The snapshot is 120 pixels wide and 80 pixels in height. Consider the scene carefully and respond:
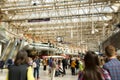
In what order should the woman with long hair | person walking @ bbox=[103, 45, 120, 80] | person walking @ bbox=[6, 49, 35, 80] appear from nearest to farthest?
the woman with long hair → person walking @ bbox=[6, 49, 35, 80] → person walking @ bbox=[103, 45, 120, 80]

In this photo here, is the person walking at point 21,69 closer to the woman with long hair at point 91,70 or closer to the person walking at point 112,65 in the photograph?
the woman with long hair at point 91,70

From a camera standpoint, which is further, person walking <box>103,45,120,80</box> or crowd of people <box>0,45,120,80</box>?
person walking <box>103,45,120,80</box>

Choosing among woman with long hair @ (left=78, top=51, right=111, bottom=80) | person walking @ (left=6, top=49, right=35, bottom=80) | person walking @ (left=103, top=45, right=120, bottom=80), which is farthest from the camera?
person walking @ (left=103, top=45, right=120, bottom=80)

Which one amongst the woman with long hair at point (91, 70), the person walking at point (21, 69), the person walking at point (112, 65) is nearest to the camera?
the woman with long hair at point (91, 70)

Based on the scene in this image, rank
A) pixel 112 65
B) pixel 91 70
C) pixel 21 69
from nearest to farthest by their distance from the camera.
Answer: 1. pixel 91 70
2. pixel 21 69
3. pixel 112 65

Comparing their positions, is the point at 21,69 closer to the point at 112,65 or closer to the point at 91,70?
the point at 91,70

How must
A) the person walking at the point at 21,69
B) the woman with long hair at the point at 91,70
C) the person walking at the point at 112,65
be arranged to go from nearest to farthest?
1. the woman with long hair at the point at 91,70
2. the person walking at the point at 21,69
3. the person walking at the point at 112,65

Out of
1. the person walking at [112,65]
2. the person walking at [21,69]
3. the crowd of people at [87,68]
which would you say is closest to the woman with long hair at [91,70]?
the crowd of people at [87,68]

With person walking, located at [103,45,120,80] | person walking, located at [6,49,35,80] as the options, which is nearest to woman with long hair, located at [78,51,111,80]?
person walking, located at [103,45,120,80]

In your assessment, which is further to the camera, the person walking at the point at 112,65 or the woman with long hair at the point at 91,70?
the person walking at the point at 112,65

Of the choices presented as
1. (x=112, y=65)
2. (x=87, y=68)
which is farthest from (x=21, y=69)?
(x=112, y=65)

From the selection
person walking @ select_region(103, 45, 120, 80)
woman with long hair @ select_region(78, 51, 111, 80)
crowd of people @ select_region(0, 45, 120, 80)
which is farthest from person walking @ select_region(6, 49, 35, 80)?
person walking @ select_region(103, 45, 120, 80)

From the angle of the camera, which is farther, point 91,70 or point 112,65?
point 112,65

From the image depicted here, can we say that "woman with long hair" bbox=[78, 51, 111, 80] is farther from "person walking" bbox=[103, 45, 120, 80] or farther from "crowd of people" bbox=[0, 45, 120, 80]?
"person walking" bbox=[103, 45, 120, 80]
